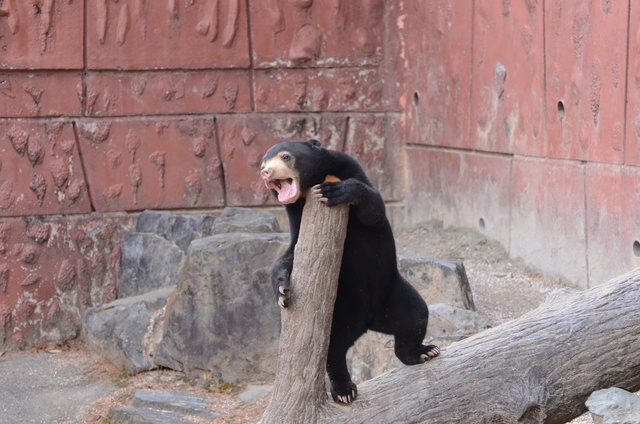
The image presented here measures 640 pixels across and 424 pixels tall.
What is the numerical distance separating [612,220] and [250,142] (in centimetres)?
404

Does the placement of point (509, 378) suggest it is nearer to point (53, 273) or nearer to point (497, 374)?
point (497, 374)

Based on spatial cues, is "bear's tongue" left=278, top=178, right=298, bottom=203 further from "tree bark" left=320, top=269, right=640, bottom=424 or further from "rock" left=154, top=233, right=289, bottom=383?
"rock" left=154, top=233, right=289, bottom=383

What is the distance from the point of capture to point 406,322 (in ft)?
10.9

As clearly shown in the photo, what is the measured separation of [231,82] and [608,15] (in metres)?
4.03

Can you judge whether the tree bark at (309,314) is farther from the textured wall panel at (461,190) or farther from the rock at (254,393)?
the textured wall panel at (461,190)

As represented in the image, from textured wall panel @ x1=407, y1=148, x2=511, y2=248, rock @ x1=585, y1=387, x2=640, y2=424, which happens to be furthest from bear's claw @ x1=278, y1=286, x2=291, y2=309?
textured wall panel @ x1=407, y1=148, x2=511, y2=248

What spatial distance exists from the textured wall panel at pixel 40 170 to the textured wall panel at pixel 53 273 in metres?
0.14

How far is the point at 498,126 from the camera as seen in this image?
22.5ft

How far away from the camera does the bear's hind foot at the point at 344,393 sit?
3.20 meters

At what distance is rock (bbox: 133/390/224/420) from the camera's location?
525 centimetres

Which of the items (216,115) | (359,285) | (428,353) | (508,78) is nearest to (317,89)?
(216,115)

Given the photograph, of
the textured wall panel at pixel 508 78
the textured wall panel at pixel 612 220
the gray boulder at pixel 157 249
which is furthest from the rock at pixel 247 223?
the textured wall panel at pixel 612 220

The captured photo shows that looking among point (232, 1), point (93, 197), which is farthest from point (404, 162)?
point (93, 197)

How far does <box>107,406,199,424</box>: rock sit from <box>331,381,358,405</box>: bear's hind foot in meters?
2.03
